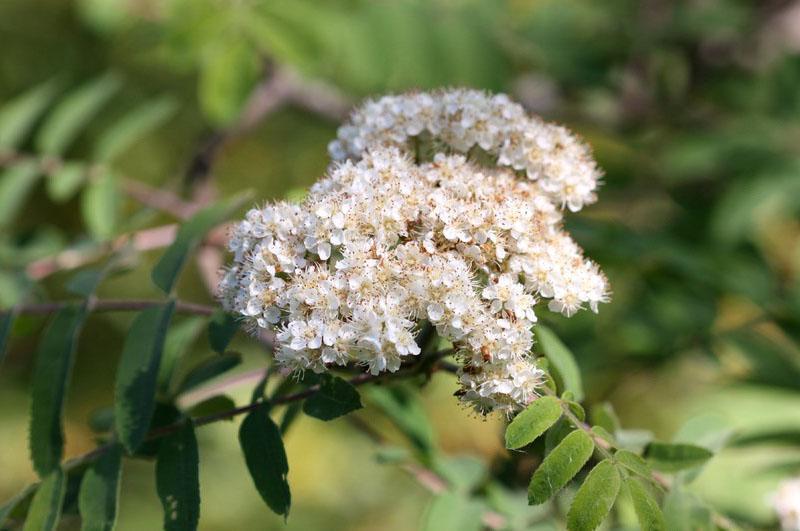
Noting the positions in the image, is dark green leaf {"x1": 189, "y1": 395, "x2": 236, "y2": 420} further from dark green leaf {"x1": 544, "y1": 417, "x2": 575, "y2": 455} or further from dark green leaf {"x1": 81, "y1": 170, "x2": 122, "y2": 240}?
dark green leaf {"x1": 81, "y1": 170, "x2": 122, "y2": 240}

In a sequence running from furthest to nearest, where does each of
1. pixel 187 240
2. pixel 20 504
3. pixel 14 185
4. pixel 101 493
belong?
pixel 14 185 → pixel 187 240 → pixel 20 504 → pixel 101 493

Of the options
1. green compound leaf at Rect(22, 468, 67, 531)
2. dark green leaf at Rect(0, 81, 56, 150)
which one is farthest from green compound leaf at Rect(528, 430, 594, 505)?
dark green leaf at Rect(0, 81, 56, 150)

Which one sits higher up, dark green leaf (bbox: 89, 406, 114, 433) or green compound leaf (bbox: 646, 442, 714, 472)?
green compound leaf (bbox: 646, 442, 714, 472)

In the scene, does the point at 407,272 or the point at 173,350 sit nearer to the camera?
the point at 407,272

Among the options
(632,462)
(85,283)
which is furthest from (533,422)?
(85,283)

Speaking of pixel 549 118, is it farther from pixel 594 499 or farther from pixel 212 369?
pixel 594 499

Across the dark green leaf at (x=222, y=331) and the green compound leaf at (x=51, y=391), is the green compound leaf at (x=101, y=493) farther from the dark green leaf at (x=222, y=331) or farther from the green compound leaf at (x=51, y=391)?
the dark green leaf at (x=222, y=331)

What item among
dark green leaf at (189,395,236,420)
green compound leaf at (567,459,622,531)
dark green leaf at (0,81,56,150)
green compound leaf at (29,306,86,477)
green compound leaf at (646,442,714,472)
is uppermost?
dark green leaf at (0,81,56,150)
